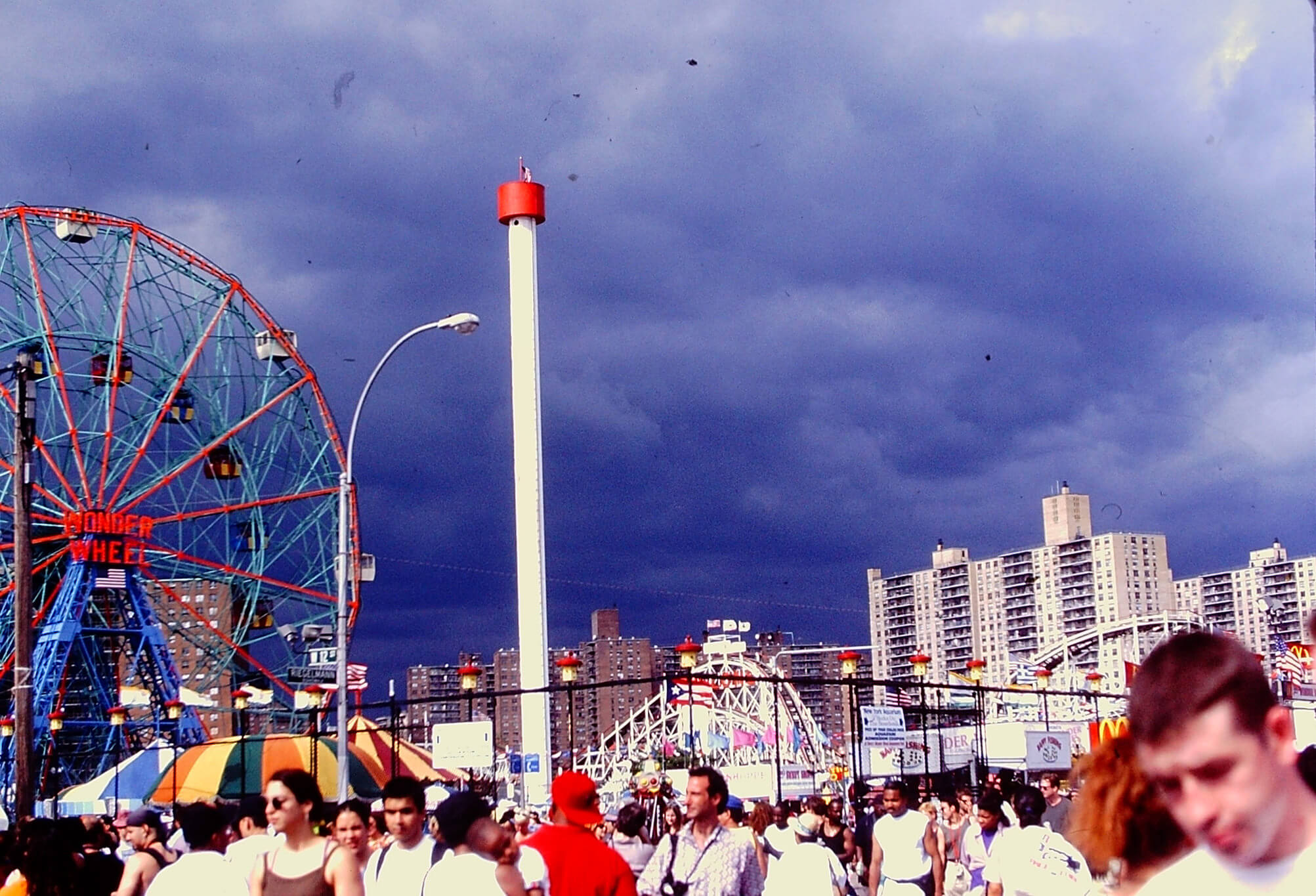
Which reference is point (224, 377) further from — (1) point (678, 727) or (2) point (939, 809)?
(2) point (939, 809)

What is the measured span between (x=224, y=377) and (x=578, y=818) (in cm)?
4087

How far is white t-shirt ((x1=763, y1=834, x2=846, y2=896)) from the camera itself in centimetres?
984

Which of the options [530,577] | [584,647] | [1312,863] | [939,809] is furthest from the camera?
[584,647]

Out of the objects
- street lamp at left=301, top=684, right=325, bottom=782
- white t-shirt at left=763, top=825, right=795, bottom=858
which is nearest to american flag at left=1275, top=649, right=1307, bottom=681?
street lamp at left=301, top=684, right=325, bottom=782

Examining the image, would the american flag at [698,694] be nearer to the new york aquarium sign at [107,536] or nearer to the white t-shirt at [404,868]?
the new york aquarium sign at [107,536]

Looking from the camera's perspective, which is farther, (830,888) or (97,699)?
(97,699)

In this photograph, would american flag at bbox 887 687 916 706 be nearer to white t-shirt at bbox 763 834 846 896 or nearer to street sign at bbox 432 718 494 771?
street sign at bbox 432 718 494 771

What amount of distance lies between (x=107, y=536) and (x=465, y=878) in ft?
129

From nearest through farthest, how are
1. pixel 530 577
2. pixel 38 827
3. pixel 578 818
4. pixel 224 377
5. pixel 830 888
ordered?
pixel 578 818 < pixel 38 827 < pixel 830 888 < pixel 224 377 < pixel 530 577

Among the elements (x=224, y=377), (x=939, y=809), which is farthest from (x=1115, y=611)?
(x=939, y=809)

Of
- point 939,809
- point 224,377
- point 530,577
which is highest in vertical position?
point 224,377

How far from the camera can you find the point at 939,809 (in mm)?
18062

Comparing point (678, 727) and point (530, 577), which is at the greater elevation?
point (530, 577)

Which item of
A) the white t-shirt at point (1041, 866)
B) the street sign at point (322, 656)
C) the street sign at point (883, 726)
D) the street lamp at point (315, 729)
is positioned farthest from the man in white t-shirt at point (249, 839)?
the street sign at point (322, 656)
